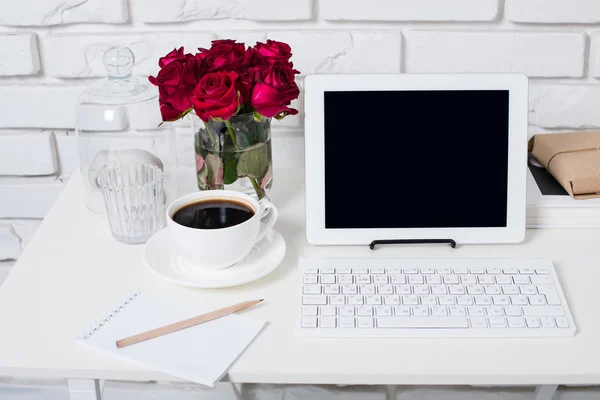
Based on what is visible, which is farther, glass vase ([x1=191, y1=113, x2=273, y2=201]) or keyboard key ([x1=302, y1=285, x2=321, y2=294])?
glass vase ([x1=191, y1=113, x2=273, y2=201])

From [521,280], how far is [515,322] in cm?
9

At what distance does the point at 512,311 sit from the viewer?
83cm

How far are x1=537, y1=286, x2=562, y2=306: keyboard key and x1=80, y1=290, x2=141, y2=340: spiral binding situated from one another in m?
0.46

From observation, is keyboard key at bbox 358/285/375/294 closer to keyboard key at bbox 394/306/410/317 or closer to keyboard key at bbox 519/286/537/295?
keyboard key at bbox 394/306/410/317

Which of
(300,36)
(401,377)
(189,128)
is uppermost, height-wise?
(300,36)

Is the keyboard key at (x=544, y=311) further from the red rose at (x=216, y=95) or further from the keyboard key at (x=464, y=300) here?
the red rose at (x=216, y=95)

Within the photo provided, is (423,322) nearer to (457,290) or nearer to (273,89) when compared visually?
(457,290)

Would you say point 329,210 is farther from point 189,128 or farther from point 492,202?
point 189,128

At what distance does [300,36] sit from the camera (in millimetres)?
1185

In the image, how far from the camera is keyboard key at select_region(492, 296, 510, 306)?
33.1 inches

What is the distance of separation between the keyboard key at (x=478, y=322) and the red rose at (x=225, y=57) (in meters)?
0.42

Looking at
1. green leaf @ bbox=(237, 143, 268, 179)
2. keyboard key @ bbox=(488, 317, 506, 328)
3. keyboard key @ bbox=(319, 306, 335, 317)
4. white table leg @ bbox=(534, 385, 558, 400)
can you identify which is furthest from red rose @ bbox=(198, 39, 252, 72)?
white table leg @ bbox=(534, 385, 558, 400)

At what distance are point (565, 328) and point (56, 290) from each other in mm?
575

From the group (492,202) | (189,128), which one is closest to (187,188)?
(189,128)
